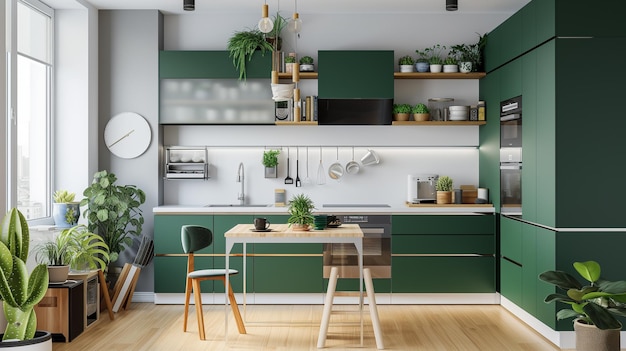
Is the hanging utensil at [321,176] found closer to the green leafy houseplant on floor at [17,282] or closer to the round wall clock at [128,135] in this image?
the round wall clock at [128,135]

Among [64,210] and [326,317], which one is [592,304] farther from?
[64,210]

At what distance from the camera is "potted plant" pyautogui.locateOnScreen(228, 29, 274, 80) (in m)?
6.65

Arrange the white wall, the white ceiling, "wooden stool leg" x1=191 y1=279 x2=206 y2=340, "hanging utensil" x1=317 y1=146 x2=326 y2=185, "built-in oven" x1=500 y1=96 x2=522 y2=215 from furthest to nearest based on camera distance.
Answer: "hanging utensil" x1=317 y1=146 x2=326 y2=185 → the white wall → the white ceiling → "built-in oven" x1=500 y1=96 x2=522 y2=215 → "wooden stool leg" x1=191 y1=279 x2=206 y2=340

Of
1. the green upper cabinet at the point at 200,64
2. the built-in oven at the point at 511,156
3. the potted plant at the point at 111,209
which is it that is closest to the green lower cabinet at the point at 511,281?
the built-in oven at the point at 511,156

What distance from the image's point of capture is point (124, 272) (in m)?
6.33

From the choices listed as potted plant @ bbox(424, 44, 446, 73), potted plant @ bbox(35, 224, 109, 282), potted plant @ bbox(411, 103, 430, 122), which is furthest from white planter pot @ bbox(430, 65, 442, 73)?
potted plant @ bbox(35, 224, 109, 282)

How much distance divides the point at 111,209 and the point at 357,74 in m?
→ 2.65

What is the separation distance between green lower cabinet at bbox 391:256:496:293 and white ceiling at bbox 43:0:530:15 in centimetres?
242

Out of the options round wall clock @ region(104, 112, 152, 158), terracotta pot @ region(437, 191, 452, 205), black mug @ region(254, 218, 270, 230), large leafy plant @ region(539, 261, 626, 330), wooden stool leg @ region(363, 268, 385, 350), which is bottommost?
wooden stool leg @ region(363, 268, 385, 350)

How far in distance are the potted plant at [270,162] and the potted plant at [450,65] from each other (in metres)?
1.86

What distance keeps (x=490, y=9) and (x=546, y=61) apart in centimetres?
183

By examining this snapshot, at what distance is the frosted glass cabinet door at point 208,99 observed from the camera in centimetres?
674

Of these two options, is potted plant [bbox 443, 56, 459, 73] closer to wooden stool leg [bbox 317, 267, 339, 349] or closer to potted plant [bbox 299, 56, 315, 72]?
potted plant [bbox 299, 56, 315, 72]

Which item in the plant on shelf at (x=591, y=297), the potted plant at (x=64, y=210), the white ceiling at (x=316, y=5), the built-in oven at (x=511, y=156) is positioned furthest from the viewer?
the white ceiling at (x=316, y=5)
